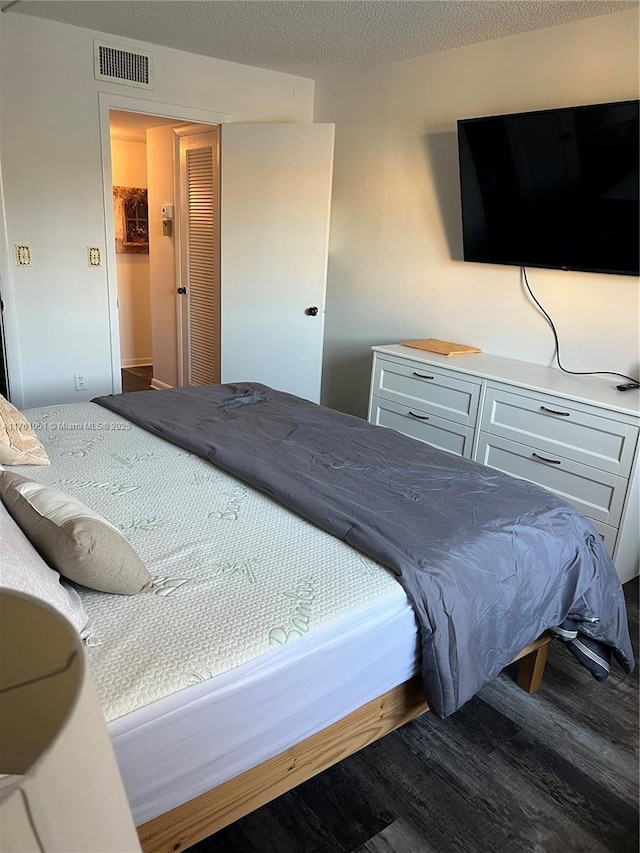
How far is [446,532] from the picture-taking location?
5.61 feet

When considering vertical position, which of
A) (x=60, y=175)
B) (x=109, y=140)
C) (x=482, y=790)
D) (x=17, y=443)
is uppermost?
(x=109, y=140)

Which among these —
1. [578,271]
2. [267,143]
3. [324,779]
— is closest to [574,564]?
[324,779]

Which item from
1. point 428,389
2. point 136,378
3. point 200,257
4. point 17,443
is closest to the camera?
point 17,443

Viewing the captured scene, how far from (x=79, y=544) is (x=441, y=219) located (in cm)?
317

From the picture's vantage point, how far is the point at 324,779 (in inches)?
68.4

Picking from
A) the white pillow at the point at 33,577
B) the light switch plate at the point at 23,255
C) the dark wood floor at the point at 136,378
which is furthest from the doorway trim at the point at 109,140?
the white pillow at the point at 33,577

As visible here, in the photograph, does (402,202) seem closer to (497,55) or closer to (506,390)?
(497,55)

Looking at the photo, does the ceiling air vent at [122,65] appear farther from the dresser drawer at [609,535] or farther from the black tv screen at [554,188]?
the dresser drawer at [609,535]

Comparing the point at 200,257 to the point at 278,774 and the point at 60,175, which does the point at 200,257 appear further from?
the point at 278,774

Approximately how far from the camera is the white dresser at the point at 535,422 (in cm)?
265

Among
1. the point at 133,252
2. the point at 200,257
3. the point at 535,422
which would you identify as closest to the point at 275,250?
the point at 200,257

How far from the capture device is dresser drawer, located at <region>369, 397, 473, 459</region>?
10.7 ft

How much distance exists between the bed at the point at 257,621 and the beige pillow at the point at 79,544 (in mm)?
58

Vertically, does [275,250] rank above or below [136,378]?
above
